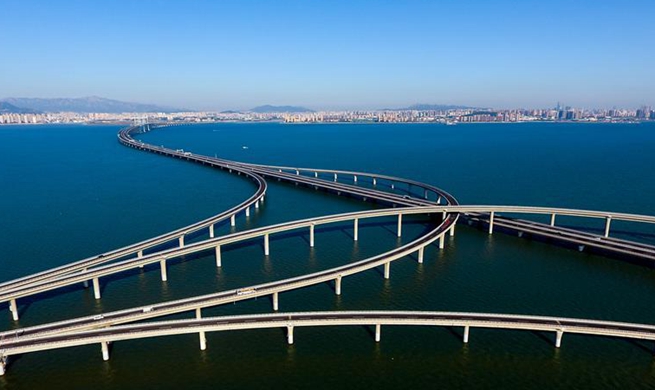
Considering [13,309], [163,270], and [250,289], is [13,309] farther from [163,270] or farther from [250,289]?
[250,289]

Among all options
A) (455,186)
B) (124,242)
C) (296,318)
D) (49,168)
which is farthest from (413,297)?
(49,168)

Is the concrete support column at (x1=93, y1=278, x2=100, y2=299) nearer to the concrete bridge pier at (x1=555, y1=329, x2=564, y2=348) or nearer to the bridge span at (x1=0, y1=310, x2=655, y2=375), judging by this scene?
the bridge span at (x1=0, y1=310, x2=655, y2=375)

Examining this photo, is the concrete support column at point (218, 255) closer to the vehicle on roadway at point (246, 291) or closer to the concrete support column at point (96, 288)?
the vehicle on roadway at point (246, 291)

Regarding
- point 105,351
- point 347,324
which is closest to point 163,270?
point 105,351

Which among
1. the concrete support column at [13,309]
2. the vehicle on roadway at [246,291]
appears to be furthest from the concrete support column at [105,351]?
the concrete support column at [13,309]

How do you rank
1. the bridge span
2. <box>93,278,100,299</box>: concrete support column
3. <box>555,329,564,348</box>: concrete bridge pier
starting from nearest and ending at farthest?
1. the bridge span
2. <box>555,329,564,348</box>: concrete bridge pier
3. <box>93,278,100,299</box>: concrete support column

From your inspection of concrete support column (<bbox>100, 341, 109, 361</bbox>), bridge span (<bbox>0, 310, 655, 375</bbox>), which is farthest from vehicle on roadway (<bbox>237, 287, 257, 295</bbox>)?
concrete support column (<bbox>100, 341, 109, 361</bbox>)

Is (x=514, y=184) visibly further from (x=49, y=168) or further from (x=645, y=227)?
(x=49, y=168)

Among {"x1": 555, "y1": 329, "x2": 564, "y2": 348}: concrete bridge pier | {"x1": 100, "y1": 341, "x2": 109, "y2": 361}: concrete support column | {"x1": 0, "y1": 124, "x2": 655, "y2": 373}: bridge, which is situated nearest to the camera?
{"x1": 100, "y1": 341, "x2": 109, "y2": 361}: concrete support column
